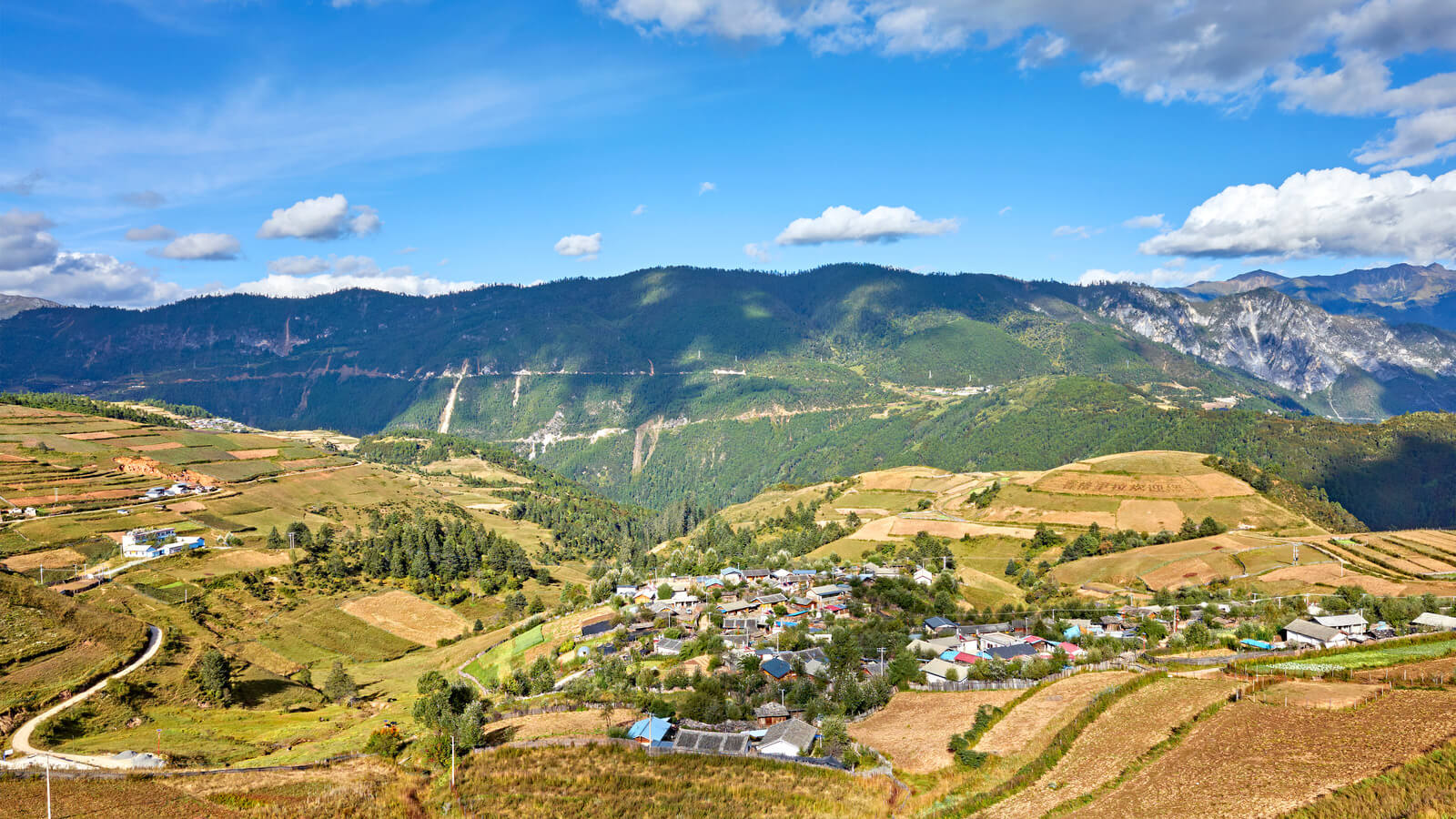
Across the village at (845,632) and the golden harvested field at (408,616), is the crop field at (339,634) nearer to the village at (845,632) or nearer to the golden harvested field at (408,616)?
the golden harvested field at (408,616)

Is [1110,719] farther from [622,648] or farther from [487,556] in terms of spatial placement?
[487,556]

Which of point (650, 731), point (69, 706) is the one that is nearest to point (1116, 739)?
point (650, 731)

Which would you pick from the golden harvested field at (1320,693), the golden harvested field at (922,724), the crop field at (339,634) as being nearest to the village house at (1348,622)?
the golden harvested field at (1320,693)

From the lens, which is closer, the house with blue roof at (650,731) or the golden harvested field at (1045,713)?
the golden harvested field at (1045,713)

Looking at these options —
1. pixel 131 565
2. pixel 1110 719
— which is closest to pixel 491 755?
pixel 1110 719

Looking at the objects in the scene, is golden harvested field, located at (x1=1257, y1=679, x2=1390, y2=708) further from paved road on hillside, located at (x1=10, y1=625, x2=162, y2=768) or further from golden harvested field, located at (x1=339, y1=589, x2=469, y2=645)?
golden harvested field, located at (x1=339, y1=589, x2=469, y2=645)

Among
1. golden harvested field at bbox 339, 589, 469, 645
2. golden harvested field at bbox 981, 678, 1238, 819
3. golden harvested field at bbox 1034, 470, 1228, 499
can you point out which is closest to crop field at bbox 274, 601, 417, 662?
golden harvested field at bbox 339, 589, 469, 645
